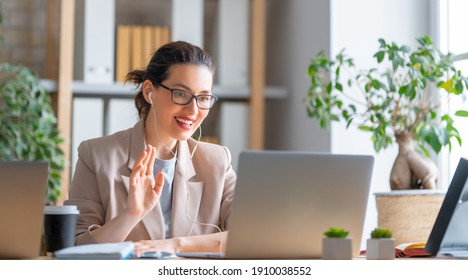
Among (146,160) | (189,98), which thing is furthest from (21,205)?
(189,98)

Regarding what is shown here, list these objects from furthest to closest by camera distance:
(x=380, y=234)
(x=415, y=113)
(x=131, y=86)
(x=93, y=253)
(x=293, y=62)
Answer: (x=293, y=62) < (x=131, y=86) < (x=415, y=113) < (x=380, y=234) < (x=93, y=253)

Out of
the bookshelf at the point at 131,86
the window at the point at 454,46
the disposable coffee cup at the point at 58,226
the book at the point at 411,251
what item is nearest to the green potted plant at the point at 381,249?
the book at the point at 411,251

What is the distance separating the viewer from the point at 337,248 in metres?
1.72

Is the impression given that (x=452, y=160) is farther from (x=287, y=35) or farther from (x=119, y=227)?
(x=119, y=227)

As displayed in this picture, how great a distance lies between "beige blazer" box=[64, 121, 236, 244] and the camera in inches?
94.0

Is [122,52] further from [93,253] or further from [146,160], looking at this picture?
[93,253]

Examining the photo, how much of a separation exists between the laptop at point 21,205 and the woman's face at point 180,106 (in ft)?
2.81

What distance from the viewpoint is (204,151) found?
2.58 m

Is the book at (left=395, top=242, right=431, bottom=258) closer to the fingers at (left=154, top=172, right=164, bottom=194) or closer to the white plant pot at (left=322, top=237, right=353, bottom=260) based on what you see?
the white plant pot at (left=322, top=237, right=353, bottom=260)

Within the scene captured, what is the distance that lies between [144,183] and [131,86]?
2.30m

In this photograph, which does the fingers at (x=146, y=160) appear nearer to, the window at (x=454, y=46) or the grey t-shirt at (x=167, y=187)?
the grey t-shirt at (x=167, y=187)

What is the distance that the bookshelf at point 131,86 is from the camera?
4.20 m

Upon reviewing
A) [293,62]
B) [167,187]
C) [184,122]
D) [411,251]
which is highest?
[293,62]
